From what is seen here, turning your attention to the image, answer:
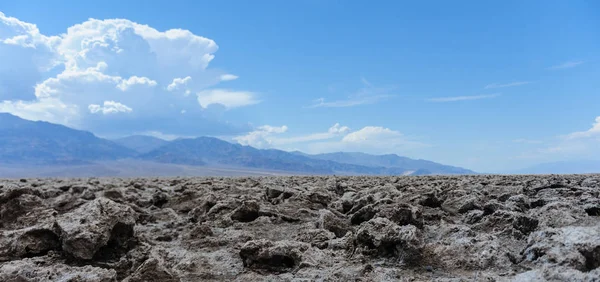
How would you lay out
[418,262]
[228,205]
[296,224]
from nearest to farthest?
[418,262] → [296,224] → [228,205]

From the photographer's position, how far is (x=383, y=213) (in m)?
4.11

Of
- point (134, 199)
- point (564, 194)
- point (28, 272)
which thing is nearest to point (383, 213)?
Answer: point (28, 272)

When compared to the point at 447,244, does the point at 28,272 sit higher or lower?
lower

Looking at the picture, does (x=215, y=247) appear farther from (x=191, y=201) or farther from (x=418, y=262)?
(x=191, y=201)

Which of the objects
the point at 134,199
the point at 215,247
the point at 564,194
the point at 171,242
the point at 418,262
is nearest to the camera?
the point at 418,262

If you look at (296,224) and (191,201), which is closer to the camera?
(296,224)

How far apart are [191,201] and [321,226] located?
8.81ft

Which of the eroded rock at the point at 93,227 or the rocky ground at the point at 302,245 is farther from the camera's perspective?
the eroded rock at the point at 93,227

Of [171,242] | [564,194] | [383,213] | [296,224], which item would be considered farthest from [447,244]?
[564,194]

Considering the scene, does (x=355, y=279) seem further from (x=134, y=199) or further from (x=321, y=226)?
(x=134, y=199)

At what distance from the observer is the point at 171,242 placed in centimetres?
409

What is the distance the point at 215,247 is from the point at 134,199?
3.09 metres

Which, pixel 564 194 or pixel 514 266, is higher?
pixel 564 194

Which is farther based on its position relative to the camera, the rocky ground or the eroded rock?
the eroded rock
